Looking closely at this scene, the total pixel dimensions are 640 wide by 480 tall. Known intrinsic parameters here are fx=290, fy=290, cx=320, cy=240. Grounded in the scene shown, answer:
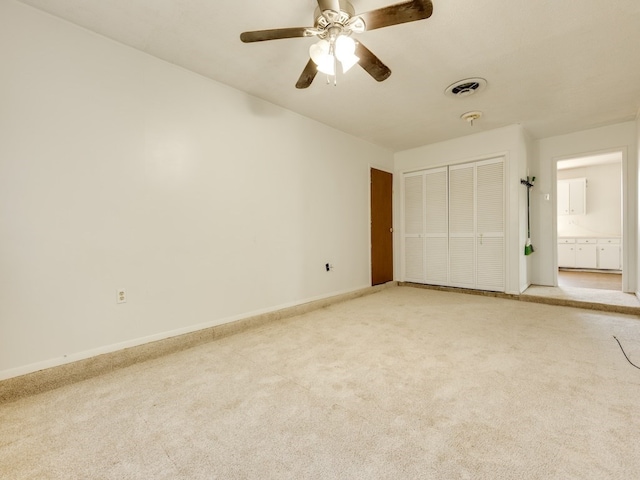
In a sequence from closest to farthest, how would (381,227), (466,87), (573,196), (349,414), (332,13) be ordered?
(349,414), (332,13), (466,87), (381,227), (573,196)

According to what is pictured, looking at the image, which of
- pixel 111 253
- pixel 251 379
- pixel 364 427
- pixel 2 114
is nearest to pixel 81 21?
pixel 2 114

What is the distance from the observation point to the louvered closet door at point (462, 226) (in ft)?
14.4

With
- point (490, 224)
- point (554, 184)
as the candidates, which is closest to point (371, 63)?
point (490, 224)

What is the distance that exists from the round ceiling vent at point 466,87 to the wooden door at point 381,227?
6.08 ft

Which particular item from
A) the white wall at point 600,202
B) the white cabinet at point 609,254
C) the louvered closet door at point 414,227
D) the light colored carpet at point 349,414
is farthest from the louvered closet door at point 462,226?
the white wall at point 600,202

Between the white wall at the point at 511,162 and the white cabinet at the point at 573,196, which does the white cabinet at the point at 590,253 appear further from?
the white wall at the point at 511,162

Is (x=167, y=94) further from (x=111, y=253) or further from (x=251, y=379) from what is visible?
(x=251, y=379)

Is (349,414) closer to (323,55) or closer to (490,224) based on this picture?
(323,55)

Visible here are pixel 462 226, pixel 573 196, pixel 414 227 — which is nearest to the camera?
pixel 462 226

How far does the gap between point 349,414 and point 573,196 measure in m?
8.12

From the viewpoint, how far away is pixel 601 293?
3902 millimetres

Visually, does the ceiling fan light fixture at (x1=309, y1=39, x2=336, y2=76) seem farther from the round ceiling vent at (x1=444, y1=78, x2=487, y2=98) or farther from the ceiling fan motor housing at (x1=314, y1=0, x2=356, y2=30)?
the round ceiling vent at (x1=444, y1=78, x2=487, y2=98)

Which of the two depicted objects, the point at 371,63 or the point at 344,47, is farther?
the point at 371,63

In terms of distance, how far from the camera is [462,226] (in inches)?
177
